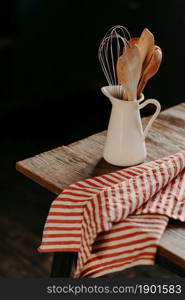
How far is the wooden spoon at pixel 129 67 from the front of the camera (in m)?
1.07

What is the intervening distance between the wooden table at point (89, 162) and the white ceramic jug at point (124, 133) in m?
0.04

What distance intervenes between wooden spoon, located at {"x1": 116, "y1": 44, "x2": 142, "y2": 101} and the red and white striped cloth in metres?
0.21

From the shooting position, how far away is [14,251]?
1987 millimetres

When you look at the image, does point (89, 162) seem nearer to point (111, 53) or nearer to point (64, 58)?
point (111, 53)

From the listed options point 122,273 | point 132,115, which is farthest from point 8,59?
point 132,115

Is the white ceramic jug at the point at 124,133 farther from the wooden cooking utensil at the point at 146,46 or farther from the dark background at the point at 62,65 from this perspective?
the dark background at the point at 62,65

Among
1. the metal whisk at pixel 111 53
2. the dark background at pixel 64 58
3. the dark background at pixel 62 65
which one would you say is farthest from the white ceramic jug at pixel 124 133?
the dark background at pixel 64 58

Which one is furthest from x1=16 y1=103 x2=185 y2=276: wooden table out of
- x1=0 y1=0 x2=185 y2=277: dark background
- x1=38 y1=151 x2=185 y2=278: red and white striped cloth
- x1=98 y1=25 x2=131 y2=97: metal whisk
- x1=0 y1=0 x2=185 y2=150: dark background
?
x1=0 y1=0 x2=185 y2=150: dark background

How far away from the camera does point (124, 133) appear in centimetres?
117

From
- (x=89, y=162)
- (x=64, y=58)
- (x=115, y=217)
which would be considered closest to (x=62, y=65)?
(x=64, y=58)

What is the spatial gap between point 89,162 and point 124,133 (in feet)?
0.40

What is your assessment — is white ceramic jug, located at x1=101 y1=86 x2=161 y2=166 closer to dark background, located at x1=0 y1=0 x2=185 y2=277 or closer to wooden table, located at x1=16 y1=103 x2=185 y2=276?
wooden table, located at x1=16 y1=103 x2=185 y2=276

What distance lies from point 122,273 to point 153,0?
1.99m

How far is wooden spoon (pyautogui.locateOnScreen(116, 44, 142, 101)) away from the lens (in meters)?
1.07
